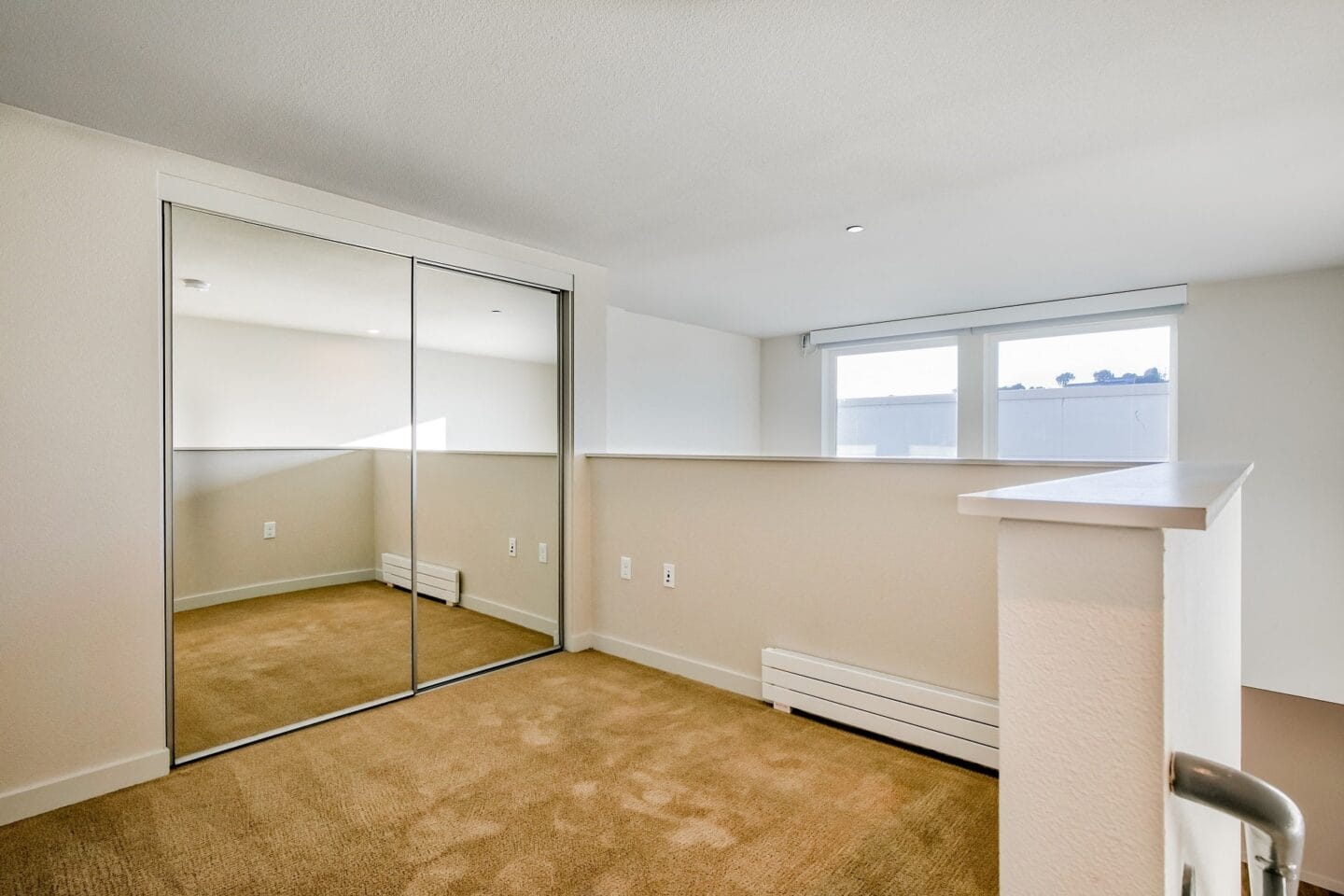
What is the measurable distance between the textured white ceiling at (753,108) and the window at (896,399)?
206cm

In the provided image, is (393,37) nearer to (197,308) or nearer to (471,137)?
(471,137)

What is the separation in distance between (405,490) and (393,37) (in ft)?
6.29

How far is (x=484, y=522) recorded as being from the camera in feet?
11.4

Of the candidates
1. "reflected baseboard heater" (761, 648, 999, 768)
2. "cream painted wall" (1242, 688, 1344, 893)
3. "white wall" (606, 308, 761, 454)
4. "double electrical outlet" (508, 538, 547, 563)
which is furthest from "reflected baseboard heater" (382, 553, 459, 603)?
"cream painted wall" (1242, 688, 1344, 893)

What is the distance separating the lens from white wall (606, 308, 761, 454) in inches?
203

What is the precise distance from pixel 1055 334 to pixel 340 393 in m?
4.65

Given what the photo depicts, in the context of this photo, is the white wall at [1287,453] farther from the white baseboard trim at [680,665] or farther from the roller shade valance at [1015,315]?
the white baseboard trim at [680,665]

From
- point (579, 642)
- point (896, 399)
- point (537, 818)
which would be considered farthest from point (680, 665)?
point (896, 399)

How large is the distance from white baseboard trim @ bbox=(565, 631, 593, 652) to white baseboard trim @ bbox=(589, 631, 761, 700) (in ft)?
0.07

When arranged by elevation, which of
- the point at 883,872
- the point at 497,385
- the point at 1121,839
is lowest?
the point at 883,872

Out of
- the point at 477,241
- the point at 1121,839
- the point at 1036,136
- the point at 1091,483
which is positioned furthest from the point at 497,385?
the point at 1121,839

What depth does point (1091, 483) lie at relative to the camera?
33.0 inches

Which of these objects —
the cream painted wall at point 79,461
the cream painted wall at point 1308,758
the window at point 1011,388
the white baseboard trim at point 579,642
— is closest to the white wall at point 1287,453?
the cream painted wall at point 1308,758

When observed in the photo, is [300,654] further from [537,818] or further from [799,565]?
[799,565]
